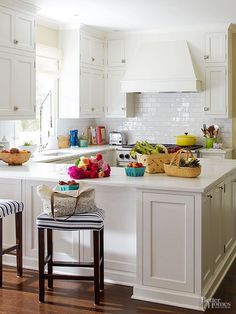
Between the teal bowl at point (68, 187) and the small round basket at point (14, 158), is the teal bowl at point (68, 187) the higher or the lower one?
the lower one

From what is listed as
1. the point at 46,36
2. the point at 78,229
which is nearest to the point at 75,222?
the point at 78,229

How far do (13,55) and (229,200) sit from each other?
270cm

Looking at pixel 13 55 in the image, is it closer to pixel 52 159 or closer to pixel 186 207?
pixel 52 159

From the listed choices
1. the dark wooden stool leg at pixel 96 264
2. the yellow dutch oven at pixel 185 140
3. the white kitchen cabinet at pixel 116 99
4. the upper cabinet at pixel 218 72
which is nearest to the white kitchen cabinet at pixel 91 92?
the white kitchen cabinet at pixel 116 99

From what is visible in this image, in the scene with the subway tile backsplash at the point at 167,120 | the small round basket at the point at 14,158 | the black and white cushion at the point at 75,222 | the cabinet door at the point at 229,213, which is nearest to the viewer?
the black and white cushion at the point at 75,222

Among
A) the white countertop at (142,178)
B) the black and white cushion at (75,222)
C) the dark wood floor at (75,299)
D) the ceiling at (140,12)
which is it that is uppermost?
the ceiling at (140,12)

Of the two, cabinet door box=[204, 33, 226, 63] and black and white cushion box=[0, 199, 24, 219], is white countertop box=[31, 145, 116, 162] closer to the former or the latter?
black and white cushion box=[0, 199, 24, 219]

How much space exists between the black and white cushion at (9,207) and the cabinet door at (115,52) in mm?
3724

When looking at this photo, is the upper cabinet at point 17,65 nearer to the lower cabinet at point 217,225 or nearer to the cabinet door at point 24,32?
the cabinet door at point 24,32

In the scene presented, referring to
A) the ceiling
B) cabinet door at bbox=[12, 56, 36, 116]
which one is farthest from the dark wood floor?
the ceiling

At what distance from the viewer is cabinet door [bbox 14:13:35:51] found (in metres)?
5.23

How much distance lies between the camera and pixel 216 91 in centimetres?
672

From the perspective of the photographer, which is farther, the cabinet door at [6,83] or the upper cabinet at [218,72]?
the upper cabinet at [218,72]

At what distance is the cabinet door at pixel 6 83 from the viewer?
16.5 feet
